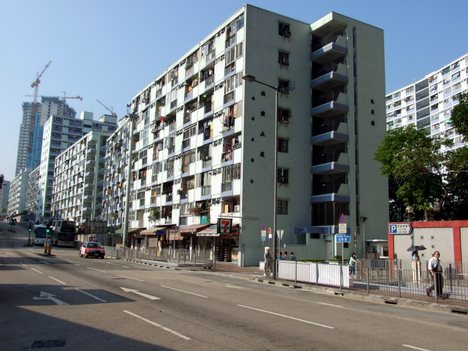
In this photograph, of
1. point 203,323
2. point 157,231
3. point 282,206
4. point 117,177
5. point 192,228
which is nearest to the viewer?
point 203,323

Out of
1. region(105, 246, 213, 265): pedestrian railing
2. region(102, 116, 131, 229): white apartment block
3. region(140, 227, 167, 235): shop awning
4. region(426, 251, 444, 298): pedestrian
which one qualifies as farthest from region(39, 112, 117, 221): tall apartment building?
region(426, 251, 444, 298): pedestrian

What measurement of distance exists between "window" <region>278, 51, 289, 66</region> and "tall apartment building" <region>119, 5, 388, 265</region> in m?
0.11

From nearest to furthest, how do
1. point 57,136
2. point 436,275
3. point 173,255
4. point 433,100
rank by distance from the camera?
point 436,275 → point 173,255 → point 433,100 → point 57,136

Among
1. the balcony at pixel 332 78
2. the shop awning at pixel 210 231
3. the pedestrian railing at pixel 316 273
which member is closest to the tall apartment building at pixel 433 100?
the balcony at pixel 332 78

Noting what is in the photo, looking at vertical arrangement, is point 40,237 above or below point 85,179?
below

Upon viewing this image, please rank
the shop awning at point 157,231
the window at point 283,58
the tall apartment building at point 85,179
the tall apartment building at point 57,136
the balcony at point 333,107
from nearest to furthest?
the balcony at point 333,107 < the window at point 283,58 < the shop awning at point 157,231 < the tall apartment building at point 85,179 < the tall apartment building at point 57,136

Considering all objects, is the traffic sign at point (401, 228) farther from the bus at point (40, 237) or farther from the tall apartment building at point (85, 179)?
the tall apartment building at point (85, 179)

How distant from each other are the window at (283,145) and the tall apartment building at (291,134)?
103 mm

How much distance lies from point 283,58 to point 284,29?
9.90ft

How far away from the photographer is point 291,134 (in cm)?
4478

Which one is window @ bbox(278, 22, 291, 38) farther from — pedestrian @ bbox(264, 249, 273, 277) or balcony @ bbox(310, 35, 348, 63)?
pedestrian @ bbox(264, 249, 273, 277)

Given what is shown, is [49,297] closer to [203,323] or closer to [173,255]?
[203,323]

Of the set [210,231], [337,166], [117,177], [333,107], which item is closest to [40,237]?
[117,177]

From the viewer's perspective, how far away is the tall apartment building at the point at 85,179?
108125mm
